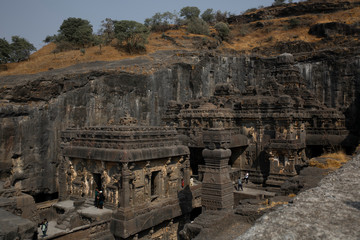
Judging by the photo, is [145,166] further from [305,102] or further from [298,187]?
[305,102]

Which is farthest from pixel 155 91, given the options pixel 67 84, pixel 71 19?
pixel 71 19

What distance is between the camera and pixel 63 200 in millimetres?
18516

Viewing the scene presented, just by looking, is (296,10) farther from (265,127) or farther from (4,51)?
(4,51)

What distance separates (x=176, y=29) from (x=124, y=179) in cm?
4778

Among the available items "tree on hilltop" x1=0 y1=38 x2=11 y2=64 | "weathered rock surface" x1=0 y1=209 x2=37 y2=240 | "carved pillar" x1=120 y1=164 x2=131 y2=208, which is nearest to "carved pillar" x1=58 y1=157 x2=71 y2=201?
"carved pillar" x1=120 y1=164 x2=131 y2=208

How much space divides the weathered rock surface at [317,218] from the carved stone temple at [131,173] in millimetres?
10164

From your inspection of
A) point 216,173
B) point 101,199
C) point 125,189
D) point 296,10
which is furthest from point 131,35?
point 296,10

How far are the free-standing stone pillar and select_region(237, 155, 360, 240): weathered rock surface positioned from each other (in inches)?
231

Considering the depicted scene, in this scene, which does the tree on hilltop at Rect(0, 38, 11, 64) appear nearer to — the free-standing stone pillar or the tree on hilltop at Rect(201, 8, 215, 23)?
the free-standing stone pillar

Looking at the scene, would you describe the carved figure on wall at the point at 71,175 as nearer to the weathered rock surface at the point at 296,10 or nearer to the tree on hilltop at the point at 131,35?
the tree on hilltop at the point at 131,35

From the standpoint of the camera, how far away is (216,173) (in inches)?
482

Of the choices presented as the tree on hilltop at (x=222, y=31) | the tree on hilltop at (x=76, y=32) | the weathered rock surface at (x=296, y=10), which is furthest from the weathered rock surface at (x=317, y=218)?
the weathered rock surface at (x=296, y=10)

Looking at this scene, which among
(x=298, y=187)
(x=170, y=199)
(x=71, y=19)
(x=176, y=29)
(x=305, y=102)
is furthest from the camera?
(x=176, y=29)

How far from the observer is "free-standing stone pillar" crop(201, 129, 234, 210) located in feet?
39.7
